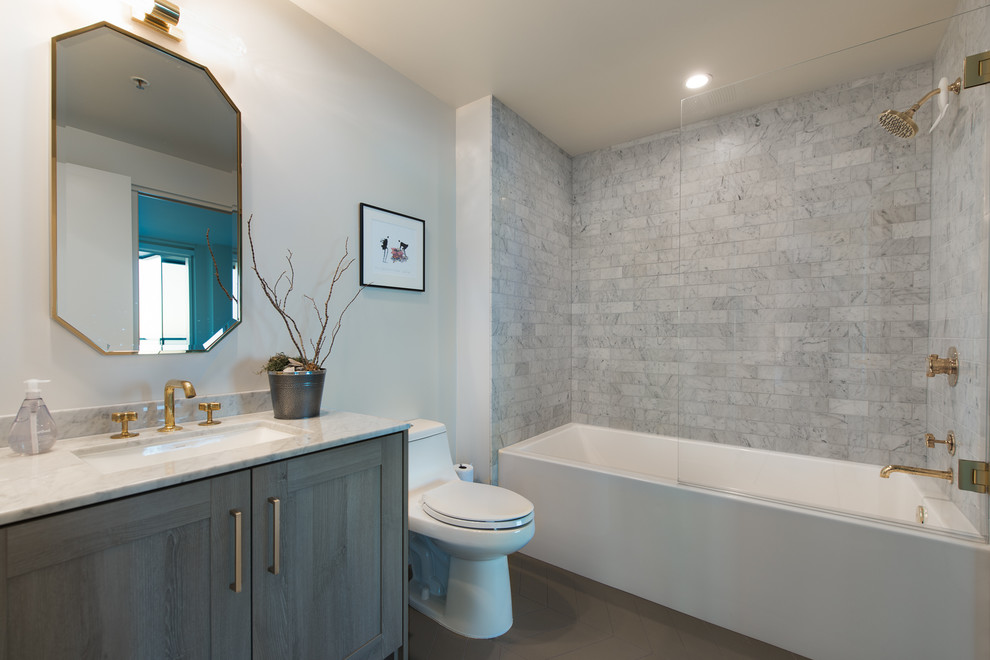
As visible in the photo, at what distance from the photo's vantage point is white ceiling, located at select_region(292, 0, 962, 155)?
193cm

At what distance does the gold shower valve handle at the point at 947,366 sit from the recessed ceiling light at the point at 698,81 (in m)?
1.74

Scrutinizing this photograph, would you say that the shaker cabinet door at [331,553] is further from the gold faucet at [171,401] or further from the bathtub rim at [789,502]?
the bathtub rim at [789,502]

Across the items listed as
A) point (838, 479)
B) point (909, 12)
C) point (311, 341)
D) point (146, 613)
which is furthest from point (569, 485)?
point (909, 12)

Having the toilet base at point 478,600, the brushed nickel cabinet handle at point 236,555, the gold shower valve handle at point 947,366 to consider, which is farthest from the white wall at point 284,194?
the gold shower valve handle at point 947,366

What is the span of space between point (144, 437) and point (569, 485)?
1853 mm

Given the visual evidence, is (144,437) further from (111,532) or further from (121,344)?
(111,532)

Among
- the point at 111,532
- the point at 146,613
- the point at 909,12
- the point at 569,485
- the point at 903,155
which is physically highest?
the point at 909,12

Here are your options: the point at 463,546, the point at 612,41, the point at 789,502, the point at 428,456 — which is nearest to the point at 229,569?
the point at 463,546

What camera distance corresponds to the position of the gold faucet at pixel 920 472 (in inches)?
65.2

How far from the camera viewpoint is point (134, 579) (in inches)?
36.8

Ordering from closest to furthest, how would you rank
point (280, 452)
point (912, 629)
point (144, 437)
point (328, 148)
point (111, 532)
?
point (111, 532)
point (280, 452)
point (144, 437)
point (912, 629)
point (328, 148)

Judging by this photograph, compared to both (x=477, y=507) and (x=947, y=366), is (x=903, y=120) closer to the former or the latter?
(x=947, y=366)

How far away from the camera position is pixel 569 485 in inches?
93.7

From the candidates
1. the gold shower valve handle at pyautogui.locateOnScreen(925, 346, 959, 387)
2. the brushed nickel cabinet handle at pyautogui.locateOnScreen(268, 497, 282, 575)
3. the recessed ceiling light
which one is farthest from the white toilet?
the recessed ceiling light
